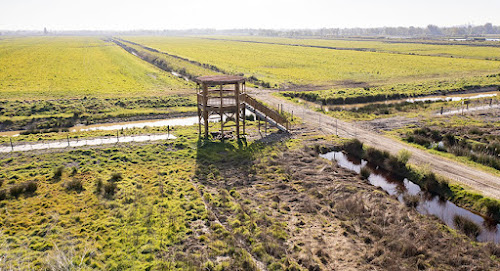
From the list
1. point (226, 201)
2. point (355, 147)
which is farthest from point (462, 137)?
point (226, 201)

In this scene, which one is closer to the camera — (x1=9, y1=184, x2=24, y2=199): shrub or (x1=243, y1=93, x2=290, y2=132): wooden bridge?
(x1=9, y1=184, x2=24, y2=199): shrub

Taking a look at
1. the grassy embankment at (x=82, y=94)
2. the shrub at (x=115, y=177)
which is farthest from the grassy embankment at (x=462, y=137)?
the grassy embankment at (x=82, y=94)

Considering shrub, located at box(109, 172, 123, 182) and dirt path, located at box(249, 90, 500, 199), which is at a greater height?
dirt path, located at box(249, 90, 500, 199)

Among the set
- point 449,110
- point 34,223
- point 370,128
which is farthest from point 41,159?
point 449,110

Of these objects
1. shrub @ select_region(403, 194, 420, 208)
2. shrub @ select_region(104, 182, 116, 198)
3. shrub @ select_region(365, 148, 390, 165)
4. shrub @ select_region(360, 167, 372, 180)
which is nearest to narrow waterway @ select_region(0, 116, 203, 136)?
shrub @ select_region(104, 182, 116, 198)

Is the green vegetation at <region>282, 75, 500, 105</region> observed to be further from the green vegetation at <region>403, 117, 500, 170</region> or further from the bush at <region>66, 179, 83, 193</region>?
the bush at <region>66, 179, 83, 193</region>

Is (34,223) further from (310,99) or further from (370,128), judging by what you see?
(310,99)
